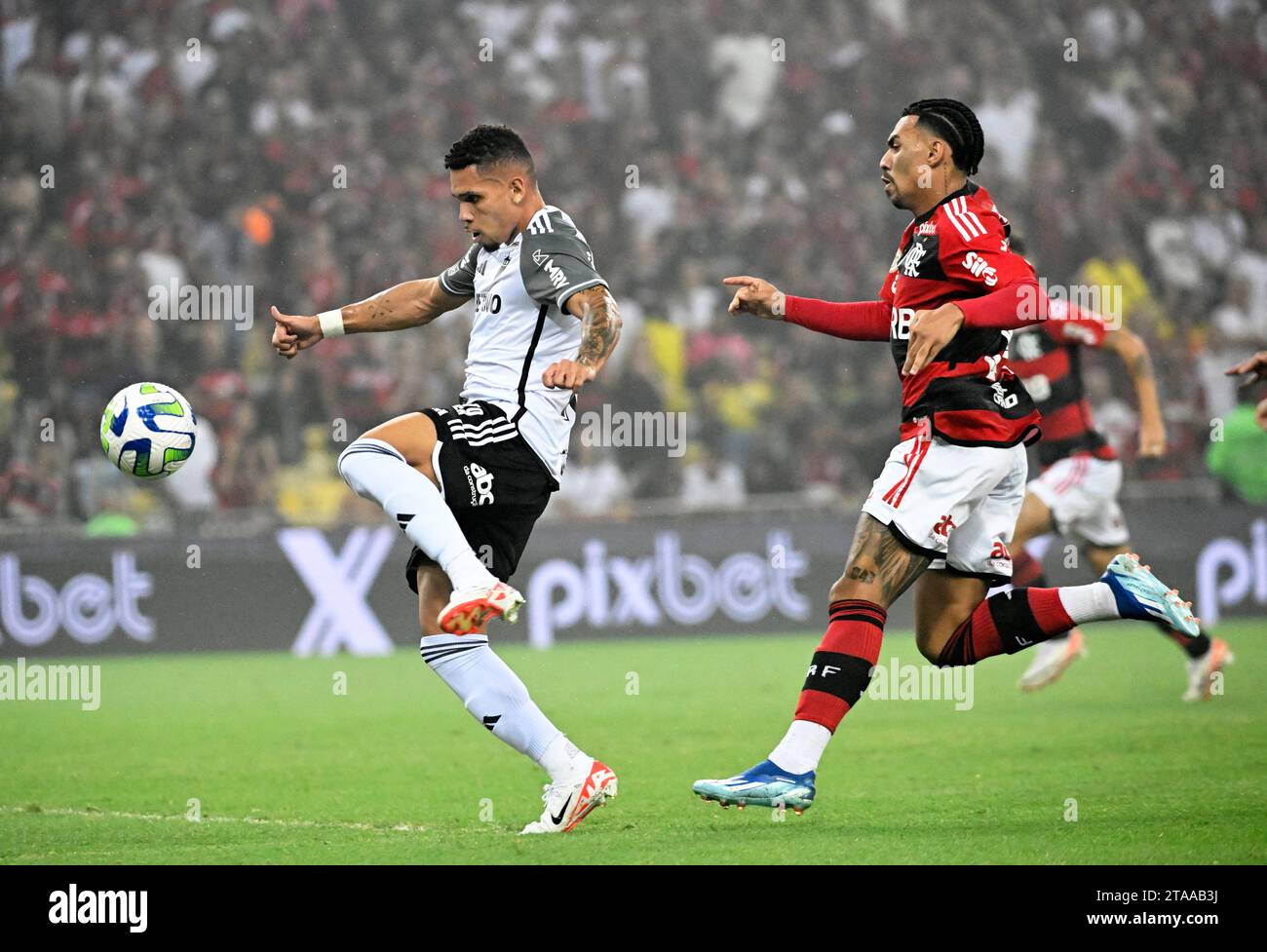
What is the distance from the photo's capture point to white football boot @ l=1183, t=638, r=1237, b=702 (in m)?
8.43

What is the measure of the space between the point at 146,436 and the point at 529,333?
162 cm

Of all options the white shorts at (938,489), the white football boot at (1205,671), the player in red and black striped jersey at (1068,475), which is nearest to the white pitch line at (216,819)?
the white shorts at (938,489)

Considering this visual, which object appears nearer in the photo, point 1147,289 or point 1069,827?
point 1069,827

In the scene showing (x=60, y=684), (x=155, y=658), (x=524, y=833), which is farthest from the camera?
(x=155, y=658)

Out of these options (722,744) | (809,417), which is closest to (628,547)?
(809,417)

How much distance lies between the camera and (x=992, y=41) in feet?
53.4

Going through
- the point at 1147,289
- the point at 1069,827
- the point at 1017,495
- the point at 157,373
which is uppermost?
the point at 1147,289

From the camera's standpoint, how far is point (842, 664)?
4.93 meters

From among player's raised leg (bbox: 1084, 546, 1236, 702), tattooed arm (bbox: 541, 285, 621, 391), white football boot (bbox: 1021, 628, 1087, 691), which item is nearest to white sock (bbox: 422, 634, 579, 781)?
tattooed arm (bbox: 541, 285, 621, 391)

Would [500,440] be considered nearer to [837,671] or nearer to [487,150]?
[487,150]

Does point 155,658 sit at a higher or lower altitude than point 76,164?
lower

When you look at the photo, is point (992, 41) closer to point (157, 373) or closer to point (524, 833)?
point (157, 373)

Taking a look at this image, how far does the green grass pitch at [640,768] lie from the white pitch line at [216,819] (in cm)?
2

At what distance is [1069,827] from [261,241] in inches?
423
